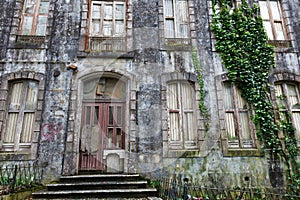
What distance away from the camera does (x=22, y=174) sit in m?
7.57

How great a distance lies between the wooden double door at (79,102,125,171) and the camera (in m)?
8.20

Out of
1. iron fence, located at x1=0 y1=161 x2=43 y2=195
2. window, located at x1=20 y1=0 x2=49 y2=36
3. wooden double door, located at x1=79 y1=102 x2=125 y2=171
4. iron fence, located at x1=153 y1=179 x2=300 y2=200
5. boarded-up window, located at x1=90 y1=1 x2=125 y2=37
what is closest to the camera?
iron fence, located at x1=153 y1=179 x2=300 y2=200

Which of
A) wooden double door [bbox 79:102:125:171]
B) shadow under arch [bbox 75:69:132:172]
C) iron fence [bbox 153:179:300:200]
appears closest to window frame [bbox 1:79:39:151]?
shadow under arch [bbox 75:69:132:172]

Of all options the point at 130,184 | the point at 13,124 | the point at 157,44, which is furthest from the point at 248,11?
the point at 13,124

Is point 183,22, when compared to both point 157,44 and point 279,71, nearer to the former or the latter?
point 157,44

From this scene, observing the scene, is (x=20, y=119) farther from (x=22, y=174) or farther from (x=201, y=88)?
(x=201, y=88)

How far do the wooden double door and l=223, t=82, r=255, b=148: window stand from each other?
3989 millimetres

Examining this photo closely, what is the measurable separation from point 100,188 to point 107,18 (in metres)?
6.70

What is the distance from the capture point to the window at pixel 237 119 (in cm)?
862

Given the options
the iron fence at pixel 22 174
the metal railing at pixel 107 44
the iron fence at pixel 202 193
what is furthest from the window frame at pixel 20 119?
the iron fence at pixel 202 193

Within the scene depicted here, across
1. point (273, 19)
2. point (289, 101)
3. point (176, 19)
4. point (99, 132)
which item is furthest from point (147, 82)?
point (273, 19)

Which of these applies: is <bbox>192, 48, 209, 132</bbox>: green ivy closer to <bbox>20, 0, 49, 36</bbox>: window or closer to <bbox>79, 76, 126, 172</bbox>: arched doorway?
<bbox>79, 76, 126, 172</bbox>: arched doorway

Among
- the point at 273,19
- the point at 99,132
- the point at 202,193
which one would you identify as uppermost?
the point at 273,19

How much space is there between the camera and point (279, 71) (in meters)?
9.30
